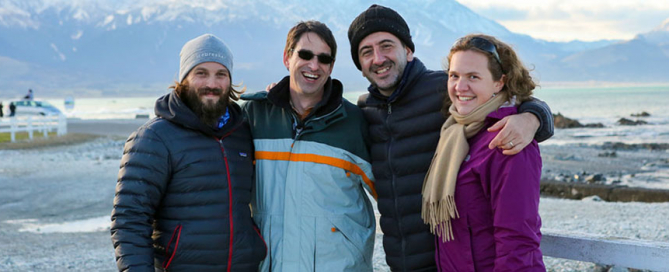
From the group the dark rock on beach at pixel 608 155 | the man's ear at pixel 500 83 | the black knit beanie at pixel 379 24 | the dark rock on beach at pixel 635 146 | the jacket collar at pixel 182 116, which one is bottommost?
the dark rock on beach at pixel 608 155

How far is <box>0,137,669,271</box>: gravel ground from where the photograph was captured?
7.65 meters

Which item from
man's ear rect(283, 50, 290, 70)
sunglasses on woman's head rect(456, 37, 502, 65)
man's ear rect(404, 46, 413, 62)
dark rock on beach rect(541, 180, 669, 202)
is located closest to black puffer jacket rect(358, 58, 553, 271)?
man's ear rect(404, 46, 413, 62)

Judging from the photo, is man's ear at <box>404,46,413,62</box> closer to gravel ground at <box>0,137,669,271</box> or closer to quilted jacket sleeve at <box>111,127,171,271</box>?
quilted jacket sleeve at <box>111,127,171,271</box>

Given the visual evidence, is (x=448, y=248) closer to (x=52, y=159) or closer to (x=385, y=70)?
(x=385, y=70)

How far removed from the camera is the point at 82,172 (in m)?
16.7

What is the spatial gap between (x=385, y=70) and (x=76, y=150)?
22.0m

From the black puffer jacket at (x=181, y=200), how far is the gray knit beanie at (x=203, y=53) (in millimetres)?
A: 220

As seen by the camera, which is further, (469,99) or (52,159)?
(52,159)

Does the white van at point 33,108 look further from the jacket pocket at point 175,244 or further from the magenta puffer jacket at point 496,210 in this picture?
the magenta puffer jacket at point 496,210

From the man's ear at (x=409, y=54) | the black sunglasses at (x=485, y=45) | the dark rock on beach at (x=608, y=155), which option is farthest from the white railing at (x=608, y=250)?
the dark rock on beach at (x=608, y=155)

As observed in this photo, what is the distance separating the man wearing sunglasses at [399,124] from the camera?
3.41 m

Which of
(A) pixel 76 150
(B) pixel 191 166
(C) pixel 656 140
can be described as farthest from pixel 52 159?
(C) pixel 656 140

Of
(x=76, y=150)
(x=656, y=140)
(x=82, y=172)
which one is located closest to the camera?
(x=82, y=172)

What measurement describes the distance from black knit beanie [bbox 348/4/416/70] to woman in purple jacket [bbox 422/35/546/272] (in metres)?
0.76
